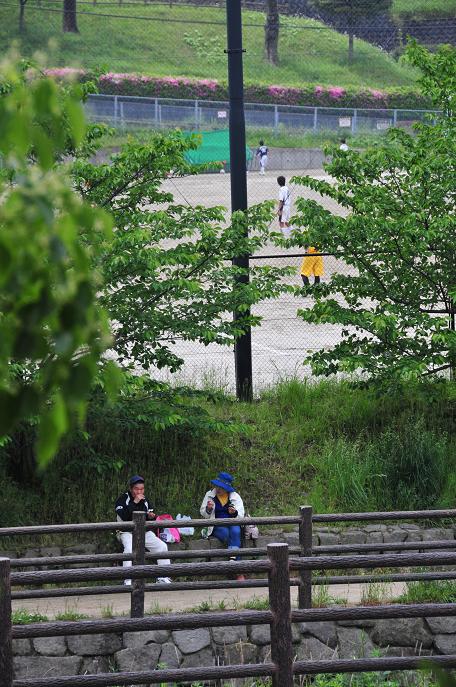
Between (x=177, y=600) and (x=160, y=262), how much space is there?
3181 millimetres

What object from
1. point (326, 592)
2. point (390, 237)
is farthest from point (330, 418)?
point (326, 592)

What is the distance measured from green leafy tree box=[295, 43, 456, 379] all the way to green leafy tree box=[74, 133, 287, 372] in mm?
805

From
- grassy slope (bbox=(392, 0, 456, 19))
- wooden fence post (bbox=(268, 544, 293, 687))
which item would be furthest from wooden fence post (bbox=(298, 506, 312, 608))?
grassy slope (bbox=(392, 0, 456, 19))

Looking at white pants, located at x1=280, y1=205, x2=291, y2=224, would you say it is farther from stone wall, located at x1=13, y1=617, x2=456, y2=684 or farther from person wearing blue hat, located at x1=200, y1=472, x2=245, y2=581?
stone wall, located at x1=13, y1=617, x2=456, y2=684

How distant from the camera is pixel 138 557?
1002cm

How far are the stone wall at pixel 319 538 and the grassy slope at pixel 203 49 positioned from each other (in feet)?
88.0

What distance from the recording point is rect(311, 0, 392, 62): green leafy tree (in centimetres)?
2625

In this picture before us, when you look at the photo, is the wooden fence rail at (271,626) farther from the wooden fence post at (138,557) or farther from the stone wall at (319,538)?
the stone wall at (319,538)

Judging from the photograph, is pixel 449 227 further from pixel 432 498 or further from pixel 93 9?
pixel 93 9

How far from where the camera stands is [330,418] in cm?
1423

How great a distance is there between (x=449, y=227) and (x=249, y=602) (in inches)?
190

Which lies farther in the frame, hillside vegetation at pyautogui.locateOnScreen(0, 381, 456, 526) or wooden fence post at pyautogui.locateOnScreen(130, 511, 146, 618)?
hillside vegetation at pyautogui.locateOnScreen(0, 381, 456, 526)

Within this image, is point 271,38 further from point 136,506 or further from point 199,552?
point 199,552

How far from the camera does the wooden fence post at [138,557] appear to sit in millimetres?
9922
